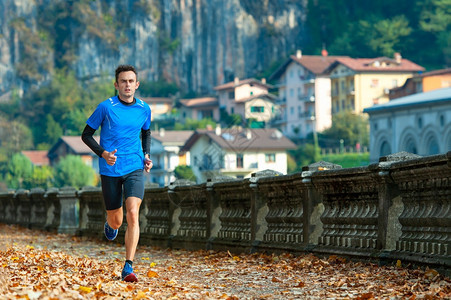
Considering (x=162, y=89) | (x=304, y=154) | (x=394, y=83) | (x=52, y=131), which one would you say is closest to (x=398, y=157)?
(x=304, y=154)

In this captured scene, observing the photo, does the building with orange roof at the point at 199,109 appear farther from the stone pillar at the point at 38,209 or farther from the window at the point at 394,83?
the stone pillar at the point at 38,209

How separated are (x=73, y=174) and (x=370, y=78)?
43.0 m

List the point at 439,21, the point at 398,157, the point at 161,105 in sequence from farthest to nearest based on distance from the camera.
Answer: the point at 161,105 < the point at 439,21 < the point at 398,157

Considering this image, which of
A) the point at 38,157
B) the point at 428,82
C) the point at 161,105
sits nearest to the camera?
the point at 428,82

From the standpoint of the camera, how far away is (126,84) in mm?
9680

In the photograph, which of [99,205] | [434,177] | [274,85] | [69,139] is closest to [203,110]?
[274,85]

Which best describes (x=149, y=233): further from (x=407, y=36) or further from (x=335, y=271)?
(x=407, y=36)

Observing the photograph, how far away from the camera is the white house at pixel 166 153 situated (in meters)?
142

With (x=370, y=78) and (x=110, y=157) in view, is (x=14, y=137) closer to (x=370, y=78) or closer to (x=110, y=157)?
(x=370, y=78)

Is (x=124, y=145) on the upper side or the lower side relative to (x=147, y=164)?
upper

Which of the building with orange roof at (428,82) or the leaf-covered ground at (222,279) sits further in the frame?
the building with orange roof at (428,82)

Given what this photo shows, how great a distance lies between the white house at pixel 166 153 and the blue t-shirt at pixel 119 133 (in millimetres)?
127371

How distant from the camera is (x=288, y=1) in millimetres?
191000

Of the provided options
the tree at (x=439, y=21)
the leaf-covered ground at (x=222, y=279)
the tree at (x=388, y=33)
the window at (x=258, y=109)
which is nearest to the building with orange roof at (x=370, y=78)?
the window at (x=258, y=109)
